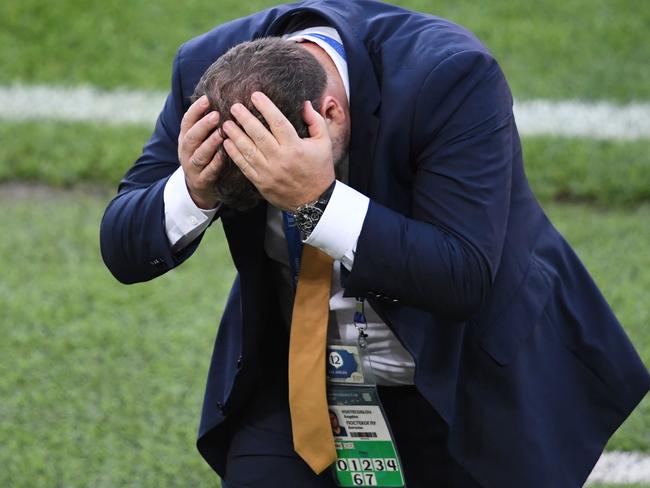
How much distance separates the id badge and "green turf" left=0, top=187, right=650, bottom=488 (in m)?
1.05

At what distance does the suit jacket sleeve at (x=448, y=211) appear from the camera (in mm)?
2303

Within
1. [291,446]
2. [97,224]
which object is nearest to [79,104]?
[97,224]

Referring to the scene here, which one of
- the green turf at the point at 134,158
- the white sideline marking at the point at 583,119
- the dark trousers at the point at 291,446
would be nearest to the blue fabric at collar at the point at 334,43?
the dark trousers at the point at 291,446

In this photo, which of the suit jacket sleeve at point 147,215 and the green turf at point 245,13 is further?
the green turf at point 245,13

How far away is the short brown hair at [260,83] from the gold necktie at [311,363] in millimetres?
303

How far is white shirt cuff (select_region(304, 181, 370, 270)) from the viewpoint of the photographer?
2.28 metres

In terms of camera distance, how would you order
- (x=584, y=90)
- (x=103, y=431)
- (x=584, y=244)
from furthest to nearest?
(x=584, y=90) < (x=584, y=244) < (x=103, y=431)

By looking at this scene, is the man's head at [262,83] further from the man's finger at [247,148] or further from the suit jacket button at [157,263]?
the suit jacket button at [157,263]

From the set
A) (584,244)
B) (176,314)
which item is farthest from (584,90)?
(176,314)

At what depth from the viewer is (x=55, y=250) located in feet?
17.5

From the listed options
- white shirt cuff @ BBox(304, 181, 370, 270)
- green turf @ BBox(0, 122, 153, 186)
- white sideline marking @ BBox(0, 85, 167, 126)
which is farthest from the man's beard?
white sideline marking @ BBox(0, 85, 167, 126)

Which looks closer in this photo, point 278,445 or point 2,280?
point 278,445

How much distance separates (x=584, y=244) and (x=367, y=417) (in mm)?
2669

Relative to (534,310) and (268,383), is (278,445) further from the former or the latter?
(534,310)
